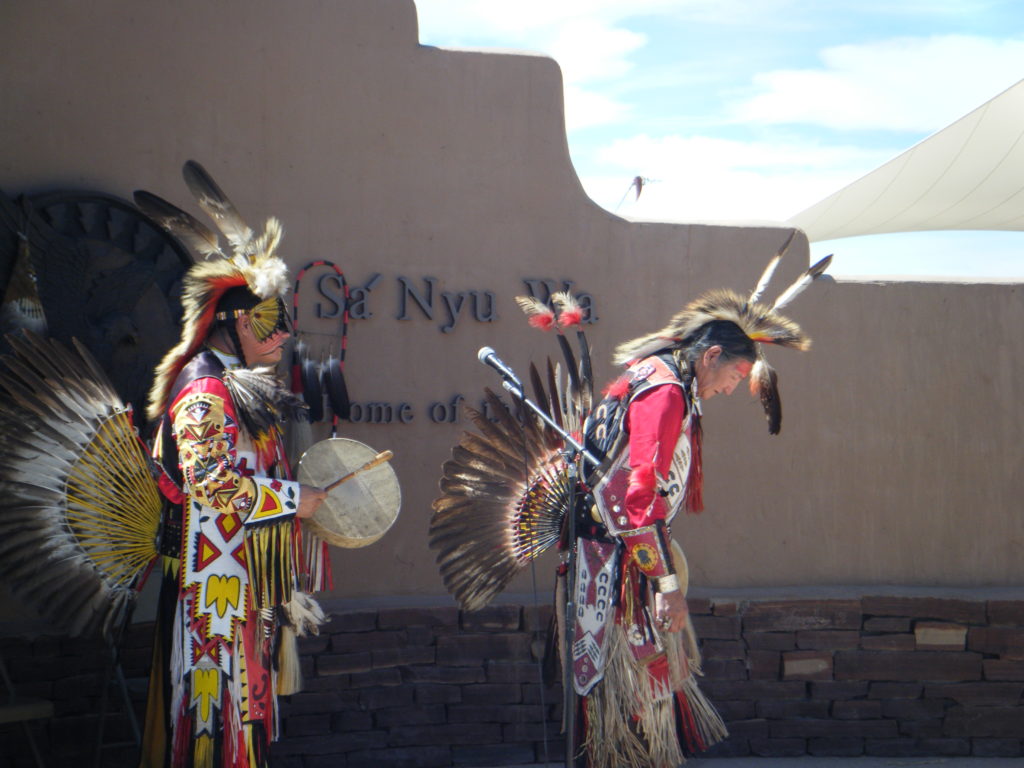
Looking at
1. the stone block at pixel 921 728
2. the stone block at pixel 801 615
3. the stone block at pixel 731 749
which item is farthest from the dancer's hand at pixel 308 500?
the stone block at pixel 921 728

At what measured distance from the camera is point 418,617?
198 inches

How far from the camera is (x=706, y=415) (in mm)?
5535

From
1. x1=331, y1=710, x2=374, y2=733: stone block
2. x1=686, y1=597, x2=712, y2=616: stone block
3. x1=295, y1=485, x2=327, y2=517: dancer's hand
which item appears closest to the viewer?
x1=295, y1=485, x2=327, y2=517: dancer's hand

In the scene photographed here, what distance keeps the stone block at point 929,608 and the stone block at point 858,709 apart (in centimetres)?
43

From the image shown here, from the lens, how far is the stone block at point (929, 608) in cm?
549

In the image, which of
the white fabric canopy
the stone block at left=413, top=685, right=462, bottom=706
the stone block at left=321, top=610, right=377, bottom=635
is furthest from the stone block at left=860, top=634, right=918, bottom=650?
the white fabric canopy

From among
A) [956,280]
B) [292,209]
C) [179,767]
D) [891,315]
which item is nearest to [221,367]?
[179,767]

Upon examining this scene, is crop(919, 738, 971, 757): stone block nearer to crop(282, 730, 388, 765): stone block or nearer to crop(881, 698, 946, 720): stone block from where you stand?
crop(881, 698, 946, 720): stone block

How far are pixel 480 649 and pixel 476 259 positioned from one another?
1.77 m

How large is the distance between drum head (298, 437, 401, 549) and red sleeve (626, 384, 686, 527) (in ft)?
2.73

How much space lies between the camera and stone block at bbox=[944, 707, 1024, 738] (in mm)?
5551

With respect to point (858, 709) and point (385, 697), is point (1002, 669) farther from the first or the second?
point (385, 697)

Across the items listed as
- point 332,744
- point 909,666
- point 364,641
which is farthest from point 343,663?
point 909,666

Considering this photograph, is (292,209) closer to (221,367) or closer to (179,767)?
(221,367)
